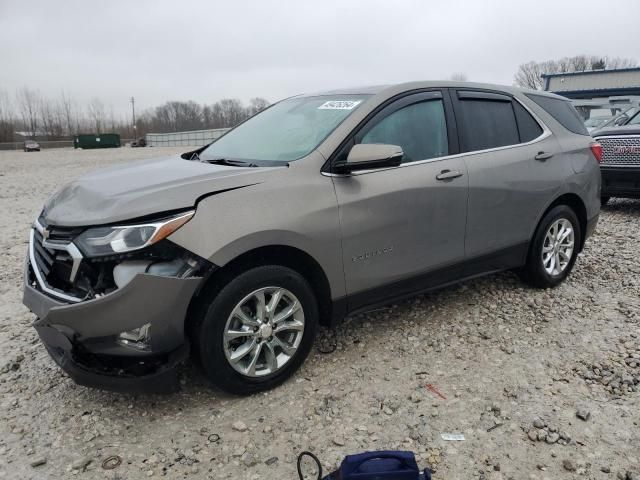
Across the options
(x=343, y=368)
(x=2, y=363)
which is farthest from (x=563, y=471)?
(x=2, y=363)

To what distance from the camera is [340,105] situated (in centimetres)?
336

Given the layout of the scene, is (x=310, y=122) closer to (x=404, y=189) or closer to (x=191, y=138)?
(x=404, y=189)

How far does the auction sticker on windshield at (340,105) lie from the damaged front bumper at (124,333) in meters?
1.58


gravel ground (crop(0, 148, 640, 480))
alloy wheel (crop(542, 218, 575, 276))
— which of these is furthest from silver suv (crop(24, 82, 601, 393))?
gravel ground (crop(0, 148, 640, 480))

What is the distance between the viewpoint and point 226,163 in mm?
3227

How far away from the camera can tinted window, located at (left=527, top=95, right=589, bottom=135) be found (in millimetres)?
4379

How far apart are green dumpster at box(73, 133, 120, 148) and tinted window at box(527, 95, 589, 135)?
61849mm

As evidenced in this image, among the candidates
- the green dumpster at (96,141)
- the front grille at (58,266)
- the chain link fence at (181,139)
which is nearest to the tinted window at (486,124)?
the front grille at (58,266)

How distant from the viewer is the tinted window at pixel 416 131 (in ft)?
10.6

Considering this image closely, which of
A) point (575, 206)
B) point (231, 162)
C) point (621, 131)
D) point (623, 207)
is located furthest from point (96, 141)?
point (575, 206)

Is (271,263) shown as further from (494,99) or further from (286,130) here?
(494,99)

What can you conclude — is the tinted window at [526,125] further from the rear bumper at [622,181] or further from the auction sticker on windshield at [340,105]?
the rear bumper at [622,181]

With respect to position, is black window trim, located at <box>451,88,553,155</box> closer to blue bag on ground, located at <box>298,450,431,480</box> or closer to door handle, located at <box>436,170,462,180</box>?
door handle, located at <box>436,170,462,180</box>

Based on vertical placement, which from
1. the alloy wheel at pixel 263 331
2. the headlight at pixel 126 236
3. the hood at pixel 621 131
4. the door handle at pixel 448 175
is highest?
the hood at pixel 621 131
